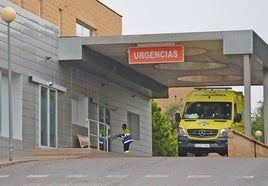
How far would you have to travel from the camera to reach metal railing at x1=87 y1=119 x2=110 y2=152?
137 ft

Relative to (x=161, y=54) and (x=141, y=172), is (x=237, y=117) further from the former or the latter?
(x=141, y=172)

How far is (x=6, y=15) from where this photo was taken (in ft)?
87.4

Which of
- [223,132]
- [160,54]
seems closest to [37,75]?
[160,54]

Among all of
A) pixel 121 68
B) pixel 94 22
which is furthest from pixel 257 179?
pixel 94 22

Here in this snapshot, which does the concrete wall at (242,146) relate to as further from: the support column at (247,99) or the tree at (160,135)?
the tree at (160,135)

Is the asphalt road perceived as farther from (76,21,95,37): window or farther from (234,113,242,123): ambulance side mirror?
(76,21,95,37): window

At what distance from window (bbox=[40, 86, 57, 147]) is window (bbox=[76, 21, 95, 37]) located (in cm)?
866

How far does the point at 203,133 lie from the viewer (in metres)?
34.4

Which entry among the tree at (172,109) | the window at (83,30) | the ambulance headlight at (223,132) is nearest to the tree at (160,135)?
the tree at (172,109)

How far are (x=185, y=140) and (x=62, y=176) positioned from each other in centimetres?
1376

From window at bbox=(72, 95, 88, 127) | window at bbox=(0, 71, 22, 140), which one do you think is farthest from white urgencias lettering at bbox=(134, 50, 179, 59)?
window at bbox=(0, 71, 22, 140)

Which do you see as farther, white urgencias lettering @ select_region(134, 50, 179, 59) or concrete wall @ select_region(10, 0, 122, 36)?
concrete wall @ select_region(10, 0, 122, 36)

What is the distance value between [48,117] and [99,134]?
691 centimetres

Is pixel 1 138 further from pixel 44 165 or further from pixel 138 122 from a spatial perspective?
pixel 138 122
